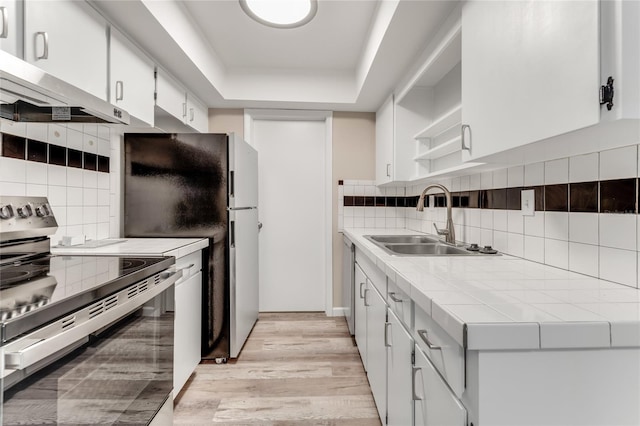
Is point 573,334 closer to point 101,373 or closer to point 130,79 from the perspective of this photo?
point 101,373

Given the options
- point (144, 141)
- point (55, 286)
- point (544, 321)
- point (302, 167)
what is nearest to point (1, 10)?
point (55, 286)

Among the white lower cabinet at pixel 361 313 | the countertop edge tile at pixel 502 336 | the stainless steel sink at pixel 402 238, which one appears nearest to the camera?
the countertop edge tile at pixel 502 336

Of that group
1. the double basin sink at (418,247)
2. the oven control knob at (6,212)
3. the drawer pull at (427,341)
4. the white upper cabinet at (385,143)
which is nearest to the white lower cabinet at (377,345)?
the double basin sink at (418,247)

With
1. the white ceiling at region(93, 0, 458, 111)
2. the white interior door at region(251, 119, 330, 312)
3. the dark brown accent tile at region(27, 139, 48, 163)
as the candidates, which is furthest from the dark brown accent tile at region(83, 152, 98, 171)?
the white interior door at region(251, 119, 330, 312)

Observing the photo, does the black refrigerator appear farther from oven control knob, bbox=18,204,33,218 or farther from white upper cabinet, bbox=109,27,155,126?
oven control knob, bbox=18,204,33,218

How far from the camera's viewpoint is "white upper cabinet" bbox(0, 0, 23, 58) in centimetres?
107

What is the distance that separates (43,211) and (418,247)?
81.5 inches

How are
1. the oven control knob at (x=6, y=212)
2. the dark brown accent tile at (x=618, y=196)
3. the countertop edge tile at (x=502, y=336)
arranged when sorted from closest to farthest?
1. the countertop edge tile at (x=502, y=336)
2. the dark brown accent tile at (x=618, y=196)
3. the oven control knob at (x=6, y=212)

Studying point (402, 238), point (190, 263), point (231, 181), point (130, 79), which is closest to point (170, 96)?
point (130, 79)

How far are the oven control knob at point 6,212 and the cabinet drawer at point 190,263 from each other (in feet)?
2.32

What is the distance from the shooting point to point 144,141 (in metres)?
2.19

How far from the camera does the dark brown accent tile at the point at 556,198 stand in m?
1.20

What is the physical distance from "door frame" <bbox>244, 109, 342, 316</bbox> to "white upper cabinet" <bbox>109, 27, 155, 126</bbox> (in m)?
1.27

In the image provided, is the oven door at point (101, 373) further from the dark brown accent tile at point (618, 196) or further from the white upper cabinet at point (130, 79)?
the dark brown accent tile at point (618, 196)
